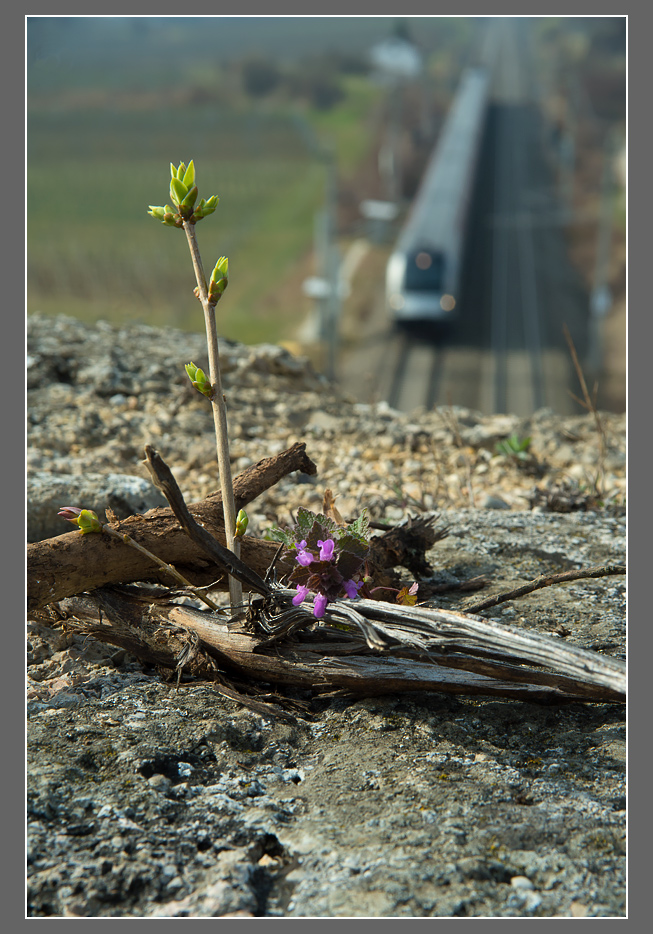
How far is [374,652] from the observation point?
2084mm

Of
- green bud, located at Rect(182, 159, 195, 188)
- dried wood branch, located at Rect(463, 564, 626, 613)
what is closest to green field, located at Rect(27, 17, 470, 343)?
green bud, located at Rect(182, 159, 195, 188)

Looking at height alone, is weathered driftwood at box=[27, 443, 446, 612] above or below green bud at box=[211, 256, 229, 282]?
below

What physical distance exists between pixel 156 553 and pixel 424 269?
20.2 m

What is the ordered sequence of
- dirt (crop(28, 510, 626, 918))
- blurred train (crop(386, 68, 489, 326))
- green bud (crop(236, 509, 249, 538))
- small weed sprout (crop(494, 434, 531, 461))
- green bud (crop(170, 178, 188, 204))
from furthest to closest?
blurred train (crop(386, 68, 489, 326))
small weed sprout (crop(494, 434, 531, 461))
green bud (crop(236, 509, 249, 538))
green bud (crop(170, 178, 188, 204))
dirt (crop(28, 510, 626, 918))

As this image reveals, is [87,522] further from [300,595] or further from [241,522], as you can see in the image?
[300,595]

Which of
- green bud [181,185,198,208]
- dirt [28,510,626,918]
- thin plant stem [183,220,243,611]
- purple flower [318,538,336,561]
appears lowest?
dirt [28,510,626,918]

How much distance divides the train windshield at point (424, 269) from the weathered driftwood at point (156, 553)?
19.6 meters

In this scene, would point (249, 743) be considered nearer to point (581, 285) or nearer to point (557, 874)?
point (557, 874)

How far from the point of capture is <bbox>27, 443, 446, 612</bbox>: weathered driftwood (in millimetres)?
2254

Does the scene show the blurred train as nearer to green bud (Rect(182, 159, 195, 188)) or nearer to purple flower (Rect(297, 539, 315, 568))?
green bud (Rect(182, 159, 195, 188))

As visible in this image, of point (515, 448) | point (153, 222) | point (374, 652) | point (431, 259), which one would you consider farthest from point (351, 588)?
point (431, 259)

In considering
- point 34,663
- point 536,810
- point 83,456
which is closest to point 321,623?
point 536,810

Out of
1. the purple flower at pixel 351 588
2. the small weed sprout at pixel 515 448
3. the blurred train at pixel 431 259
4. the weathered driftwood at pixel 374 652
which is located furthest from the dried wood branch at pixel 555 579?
the blurred train at pixel 431 259

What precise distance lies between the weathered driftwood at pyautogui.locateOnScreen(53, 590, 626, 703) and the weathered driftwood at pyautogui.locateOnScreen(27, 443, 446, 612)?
139 millimetres
